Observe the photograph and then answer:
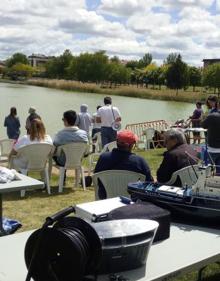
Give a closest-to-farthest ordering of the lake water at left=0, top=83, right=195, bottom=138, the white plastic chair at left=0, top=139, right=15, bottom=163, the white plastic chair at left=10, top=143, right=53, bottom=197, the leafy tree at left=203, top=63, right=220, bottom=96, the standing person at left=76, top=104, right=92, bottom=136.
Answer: the white plastic chair at left=10, top=143, right=53, bottom=197 < the white plastic chair at left=0, top=139, right=15, bottom=163 < the standing person at left=76, top=104, right=92, bottom=136 < the lake water at left=0, top=83, right=195, bottom=138 < the leafy tree at left=203, top=63, right=220, bottom=96

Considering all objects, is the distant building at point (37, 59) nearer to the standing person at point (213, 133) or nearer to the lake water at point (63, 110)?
the lake water at point (63, 110)

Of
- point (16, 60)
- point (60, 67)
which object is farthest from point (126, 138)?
point (16, 60)

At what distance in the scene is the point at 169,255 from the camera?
222 centimetres

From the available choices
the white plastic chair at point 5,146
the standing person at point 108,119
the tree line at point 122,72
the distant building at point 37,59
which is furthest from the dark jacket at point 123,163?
the distant building at point 37,59

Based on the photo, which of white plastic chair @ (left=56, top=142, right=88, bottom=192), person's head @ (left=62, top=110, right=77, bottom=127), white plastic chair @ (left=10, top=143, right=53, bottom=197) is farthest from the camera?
person's head @ (left=62, top=110, right=77, bottom=127)

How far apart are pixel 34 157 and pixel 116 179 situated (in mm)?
2310

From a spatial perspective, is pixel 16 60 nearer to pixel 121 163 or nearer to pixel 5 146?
pixel 5 146

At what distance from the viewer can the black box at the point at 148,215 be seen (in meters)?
2.31

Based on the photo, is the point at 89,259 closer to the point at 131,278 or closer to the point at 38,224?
the point at 131,278

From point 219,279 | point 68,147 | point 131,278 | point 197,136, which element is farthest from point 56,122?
point 131,278

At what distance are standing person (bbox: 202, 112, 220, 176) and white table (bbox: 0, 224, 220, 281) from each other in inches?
110

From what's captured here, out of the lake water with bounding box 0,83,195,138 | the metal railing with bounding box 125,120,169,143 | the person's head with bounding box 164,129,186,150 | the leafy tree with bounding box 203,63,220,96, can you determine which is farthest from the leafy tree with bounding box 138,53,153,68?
the person's head with bounding box 164,129,186,150

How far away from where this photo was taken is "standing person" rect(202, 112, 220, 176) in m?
5.25

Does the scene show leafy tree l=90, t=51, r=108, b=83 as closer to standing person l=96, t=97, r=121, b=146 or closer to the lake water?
the lake water
